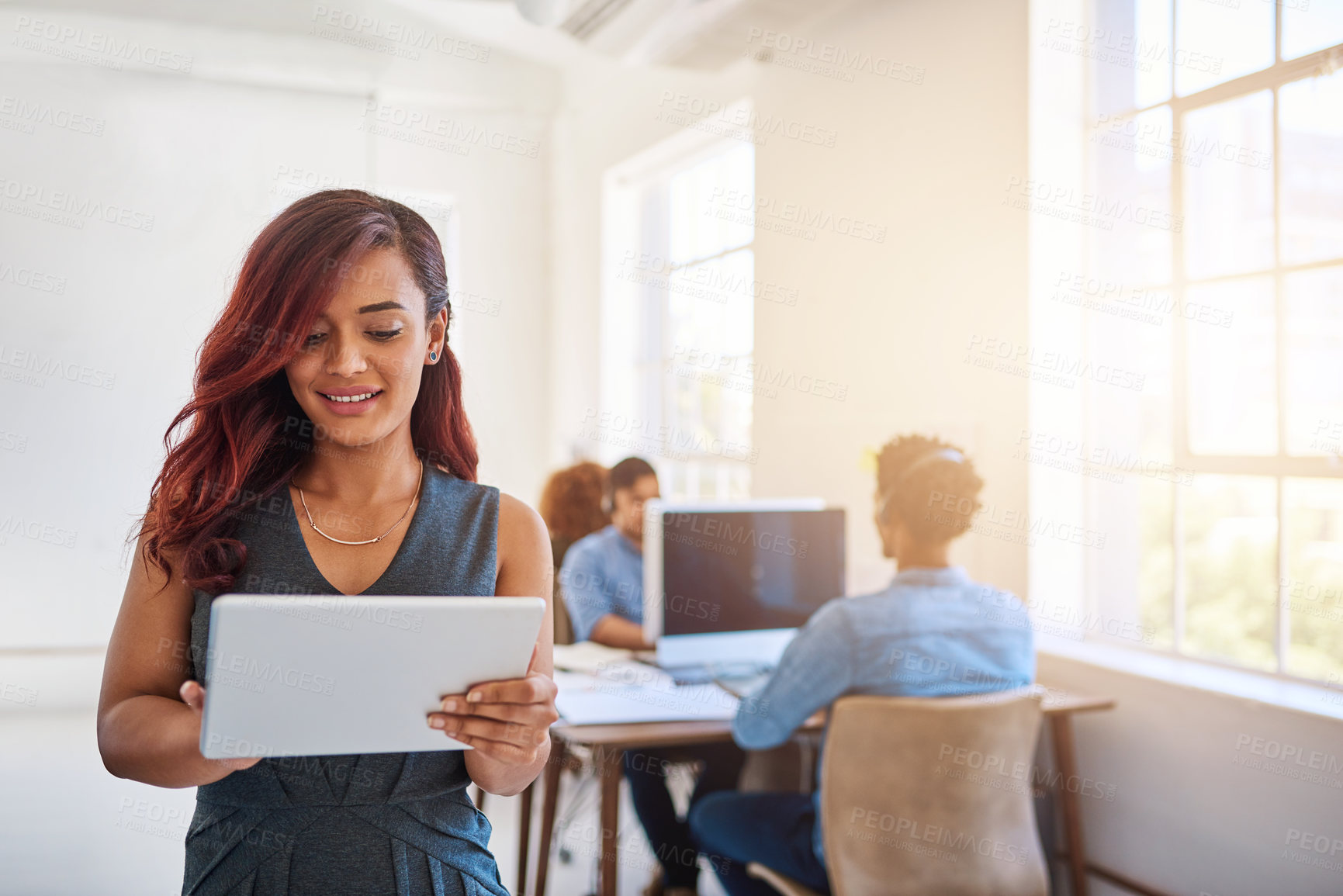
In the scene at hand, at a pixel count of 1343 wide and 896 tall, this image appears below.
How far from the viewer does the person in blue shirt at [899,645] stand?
6.64 ft

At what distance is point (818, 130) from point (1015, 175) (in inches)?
44.7

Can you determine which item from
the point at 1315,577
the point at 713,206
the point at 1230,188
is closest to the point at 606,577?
the point at 1315,577

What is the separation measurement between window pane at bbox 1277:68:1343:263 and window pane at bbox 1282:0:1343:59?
3 centimetres

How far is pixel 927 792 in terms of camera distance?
186 centimetres

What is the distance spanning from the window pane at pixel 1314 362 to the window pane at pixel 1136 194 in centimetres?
39

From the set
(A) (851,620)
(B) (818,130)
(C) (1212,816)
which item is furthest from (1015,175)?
(C) (1212,816)

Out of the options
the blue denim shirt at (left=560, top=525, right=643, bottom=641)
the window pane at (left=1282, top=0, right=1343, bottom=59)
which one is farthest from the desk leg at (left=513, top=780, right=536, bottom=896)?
the window pane at (left=1282, top=0, right=1343, bottom=59)

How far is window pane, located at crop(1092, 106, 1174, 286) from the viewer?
266 cm

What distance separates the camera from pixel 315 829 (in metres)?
1.10

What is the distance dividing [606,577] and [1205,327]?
77.7 inches

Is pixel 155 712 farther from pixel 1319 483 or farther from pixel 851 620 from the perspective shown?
pixel 1319 483

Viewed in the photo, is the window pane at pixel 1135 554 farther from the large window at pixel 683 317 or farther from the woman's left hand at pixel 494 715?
the woman's left hand at pixel 494 715

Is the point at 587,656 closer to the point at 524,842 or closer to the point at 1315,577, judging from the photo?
the point at 524,842

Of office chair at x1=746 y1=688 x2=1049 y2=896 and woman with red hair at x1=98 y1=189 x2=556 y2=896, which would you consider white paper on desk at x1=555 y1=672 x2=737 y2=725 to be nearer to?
office chair at x1=746 y1=688 x2=1049 y2=896
